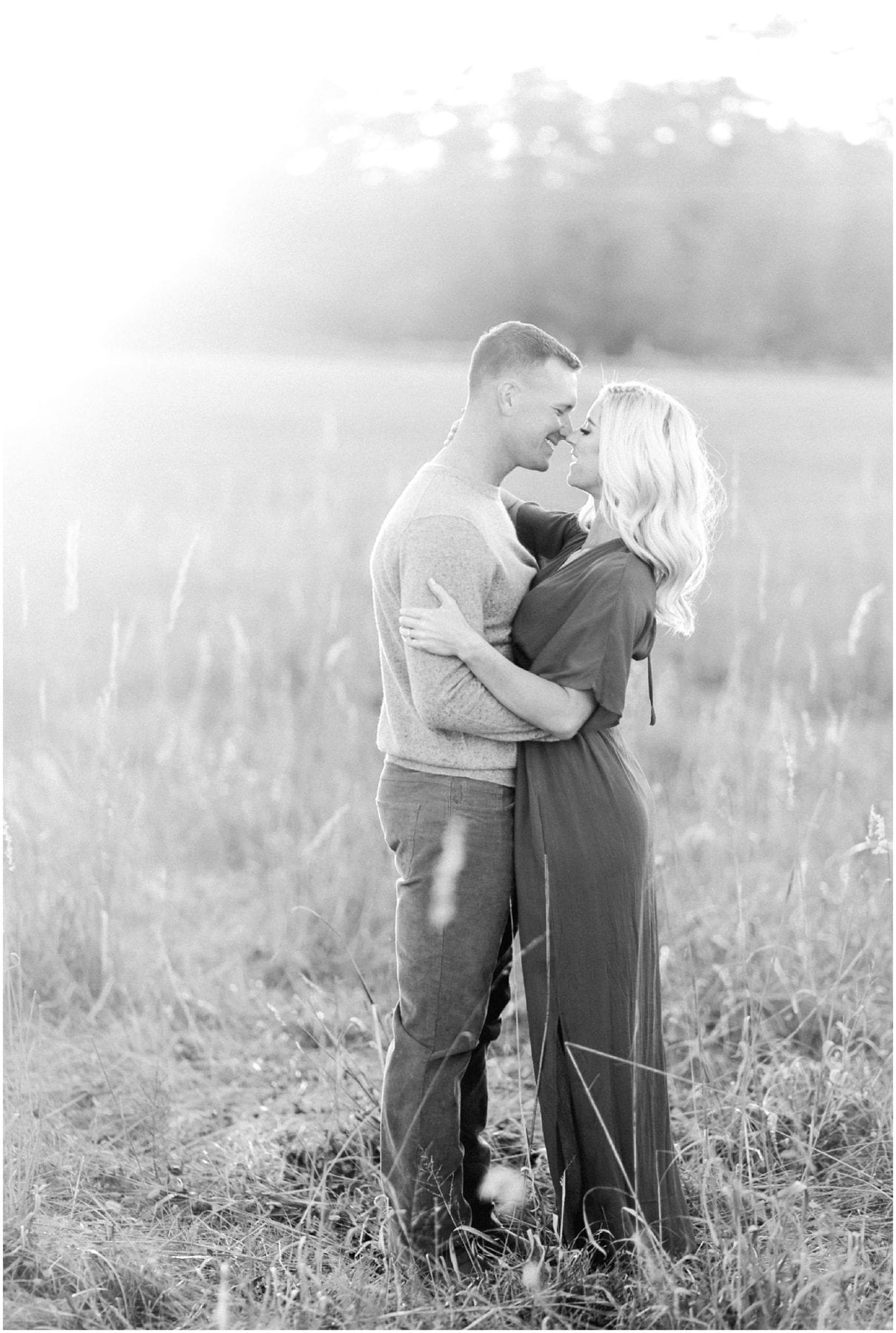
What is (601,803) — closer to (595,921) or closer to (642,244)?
(595,921)

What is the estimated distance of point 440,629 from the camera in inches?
86.3

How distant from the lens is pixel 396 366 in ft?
54.9

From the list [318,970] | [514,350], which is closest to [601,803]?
[514,350]

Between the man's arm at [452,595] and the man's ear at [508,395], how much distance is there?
268mm

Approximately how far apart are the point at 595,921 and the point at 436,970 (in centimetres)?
34

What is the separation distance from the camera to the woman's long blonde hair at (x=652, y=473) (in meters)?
2.26

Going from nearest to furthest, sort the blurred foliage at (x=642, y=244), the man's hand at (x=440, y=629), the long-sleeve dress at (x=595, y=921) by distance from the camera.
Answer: the man's hand at (x=440, y=629) < the long-sleeve dress at (x=595, y=921) < the blurred foliage at (x=642, y=244)

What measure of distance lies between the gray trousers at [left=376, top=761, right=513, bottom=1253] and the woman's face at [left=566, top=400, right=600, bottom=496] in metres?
0.65

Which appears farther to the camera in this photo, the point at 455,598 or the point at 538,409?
the point at 538,409

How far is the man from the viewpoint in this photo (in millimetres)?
2314

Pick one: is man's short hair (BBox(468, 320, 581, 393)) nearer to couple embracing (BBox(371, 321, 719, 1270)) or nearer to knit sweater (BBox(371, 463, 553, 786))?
couple embracing (BBox(371, 321, 719, 1270))

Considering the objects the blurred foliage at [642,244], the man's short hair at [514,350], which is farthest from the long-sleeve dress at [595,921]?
the blurred foliage at [642,244]

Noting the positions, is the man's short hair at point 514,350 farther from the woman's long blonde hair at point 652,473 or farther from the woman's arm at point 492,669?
the woman's arm at point 492,669

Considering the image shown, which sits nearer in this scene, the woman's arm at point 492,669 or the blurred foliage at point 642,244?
the woman's arm at point 492,669
